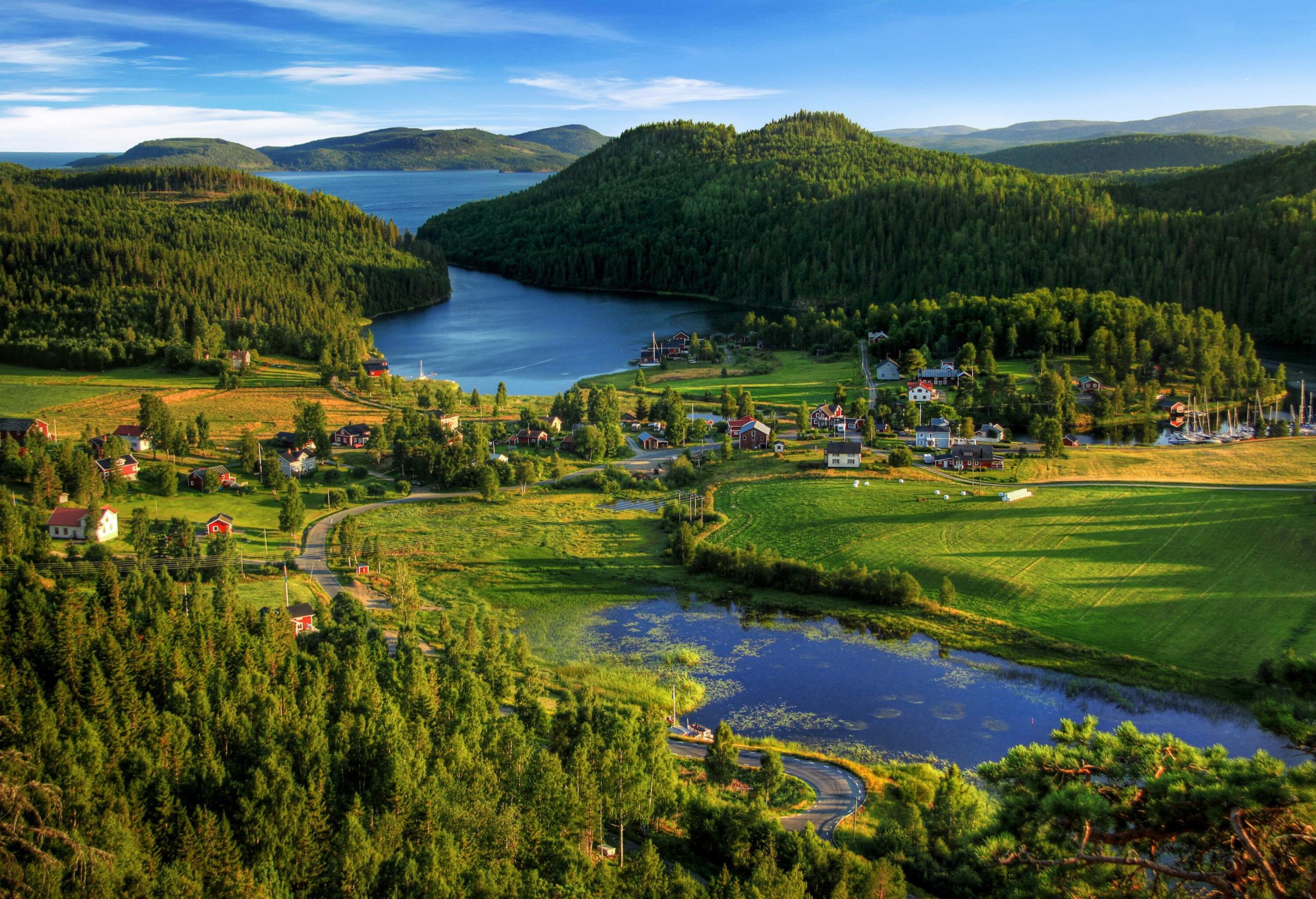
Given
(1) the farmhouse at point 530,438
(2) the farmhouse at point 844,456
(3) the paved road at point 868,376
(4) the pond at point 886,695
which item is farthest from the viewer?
(3) the paved road at point 868,376

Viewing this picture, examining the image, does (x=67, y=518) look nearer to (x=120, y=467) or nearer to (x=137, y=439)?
(x=120, y=467)

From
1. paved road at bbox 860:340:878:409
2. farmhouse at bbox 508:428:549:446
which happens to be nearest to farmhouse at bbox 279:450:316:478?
farmhouse at bbox 508:428:549:446

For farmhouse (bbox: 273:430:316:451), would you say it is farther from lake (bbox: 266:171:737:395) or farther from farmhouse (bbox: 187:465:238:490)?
lake (bbox: 266:171:737:395)

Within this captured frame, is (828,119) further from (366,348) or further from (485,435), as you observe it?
(485,435)

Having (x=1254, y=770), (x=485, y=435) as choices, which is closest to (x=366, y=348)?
(x=485, y=435)

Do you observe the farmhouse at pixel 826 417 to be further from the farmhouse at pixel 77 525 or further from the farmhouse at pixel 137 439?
the farmhouse at pixel 77 525

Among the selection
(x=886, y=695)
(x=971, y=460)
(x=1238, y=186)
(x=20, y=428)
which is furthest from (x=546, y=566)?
(x=1238, y=186)

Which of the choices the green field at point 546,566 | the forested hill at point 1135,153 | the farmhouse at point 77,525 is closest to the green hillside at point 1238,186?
the forested hill at point 1135,153
